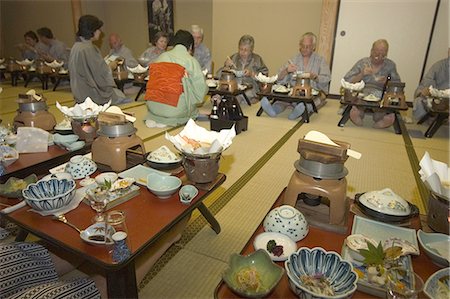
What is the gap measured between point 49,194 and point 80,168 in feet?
0.94

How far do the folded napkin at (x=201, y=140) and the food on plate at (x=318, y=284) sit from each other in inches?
28.5

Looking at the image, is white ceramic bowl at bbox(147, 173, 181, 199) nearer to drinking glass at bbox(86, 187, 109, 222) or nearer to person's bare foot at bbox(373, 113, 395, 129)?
drinking glass at bbox(86, 187, 109, 222)

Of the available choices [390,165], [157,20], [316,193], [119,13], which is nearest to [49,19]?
[119,13]

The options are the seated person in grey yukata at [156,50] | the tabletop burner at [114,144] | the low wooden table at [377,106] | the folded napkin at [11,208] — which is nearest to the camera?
the folded napkin at [11,208]

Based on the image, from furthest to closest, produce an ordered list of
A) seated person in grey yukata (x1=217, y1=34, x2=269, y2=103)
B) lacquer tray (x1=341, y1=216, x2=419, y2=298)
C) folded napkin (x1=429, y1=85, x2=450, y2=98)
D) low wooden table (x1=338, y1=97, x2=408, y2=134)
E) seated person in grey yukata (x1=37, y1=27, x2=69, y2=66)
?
seated person in grey yukata (x1=37, y1=27, x2=69, y2=66), seated person in grey yukata (x1=217, y1=34, x2=269, y2=103), low wooden table (x1=338, y1=97, x2=408, y2=134), folded napkin (x1=429, y1=85, x2=450, y2=98), lacquer tray (x1=341, y1=216, x2=419, y2=298)

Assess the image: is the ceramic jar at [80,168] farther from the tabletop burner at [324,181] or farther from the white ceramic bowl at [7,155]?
the tabletop burner at [324,181]

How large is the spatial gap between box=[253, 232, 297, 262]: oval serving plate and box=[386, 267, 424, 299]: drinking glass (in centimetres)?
31

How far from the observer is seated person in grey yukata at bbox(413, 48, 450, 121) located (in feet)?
14.3

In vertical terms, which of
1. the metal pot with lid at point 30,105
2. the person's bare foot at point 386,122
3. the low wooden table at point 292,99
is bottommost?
the person's bare foot at point 386,122

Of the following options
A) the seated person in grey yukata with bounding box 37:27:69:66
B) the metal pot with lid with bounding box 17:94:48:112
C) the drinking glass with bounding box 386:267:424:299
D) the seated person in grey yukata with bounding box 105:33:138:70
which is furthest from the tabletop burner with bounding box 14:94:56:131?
the seated person in grey yukata with bounding box 37:27:69:66

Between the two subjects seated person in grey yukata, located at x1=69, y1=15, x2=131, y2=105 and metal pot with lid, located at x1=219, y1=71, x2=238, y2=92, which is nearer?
seated person in grey yukata, located at x1=69, y1=15, x2=131, y2=105

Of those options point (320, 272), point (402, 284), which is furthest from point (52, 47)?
point (402, 284)

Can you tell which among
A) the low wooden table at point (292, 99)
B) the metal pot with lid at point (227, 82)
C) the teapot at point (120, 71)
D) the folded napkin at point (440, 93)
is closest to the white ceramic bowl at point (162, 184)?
the low wooden table at point (292, 99)

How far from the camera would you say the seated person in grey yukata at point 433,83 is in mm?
4355
